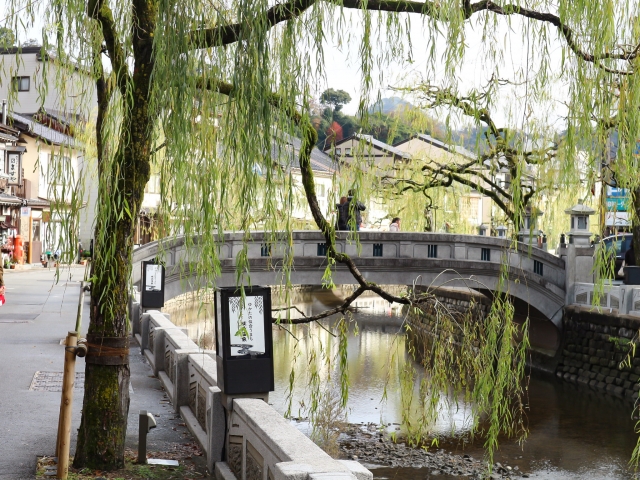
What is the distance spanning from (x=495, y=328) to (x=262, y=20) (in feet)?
10.4

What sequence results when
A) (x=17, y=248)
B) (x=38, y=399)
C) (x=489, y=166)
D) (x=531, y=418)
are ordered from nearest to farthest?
(x=38, y=399), (x=489, y=166), (x=531, y=418), (x=17, y=248)

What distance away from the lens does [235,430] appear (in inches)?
273

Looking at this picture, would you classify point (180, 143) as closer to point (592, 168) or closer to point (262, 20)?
point (262, 20)

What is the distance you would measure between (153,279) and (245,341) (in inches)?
371

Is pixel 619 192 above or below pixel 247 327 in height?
above

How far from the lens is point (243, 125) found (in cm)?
575

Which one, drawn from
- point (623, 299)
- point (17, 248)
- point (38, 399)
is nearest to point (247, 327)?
point (38, 399)

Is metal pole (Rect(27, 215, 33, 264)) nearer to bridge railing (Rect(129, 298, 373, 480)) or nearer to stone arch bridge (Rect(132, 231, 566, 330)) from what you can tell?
stone arch bridge (Rect(132, 231, 566, 330))

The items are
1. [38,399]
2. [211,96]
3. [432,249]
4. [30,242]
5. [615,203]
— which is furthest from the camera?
[30,242]

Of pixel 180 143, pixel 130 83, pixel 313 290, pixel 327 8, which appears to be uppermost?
pixel 327 8

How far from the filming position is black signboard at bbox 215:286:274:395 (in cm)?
709

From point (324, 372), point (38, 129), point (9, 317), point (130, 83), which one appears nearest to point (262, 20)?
point (130, 83)

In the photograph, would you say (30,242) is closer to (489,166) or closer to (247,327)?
(489,166)

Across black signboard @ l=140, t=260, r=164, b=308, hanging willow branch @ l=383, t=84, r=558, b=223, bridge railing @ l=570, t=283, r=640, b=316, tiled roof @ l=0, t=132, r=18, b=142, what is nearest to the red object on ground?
tiled roof @ l=0, t=132, r=18, b=142
